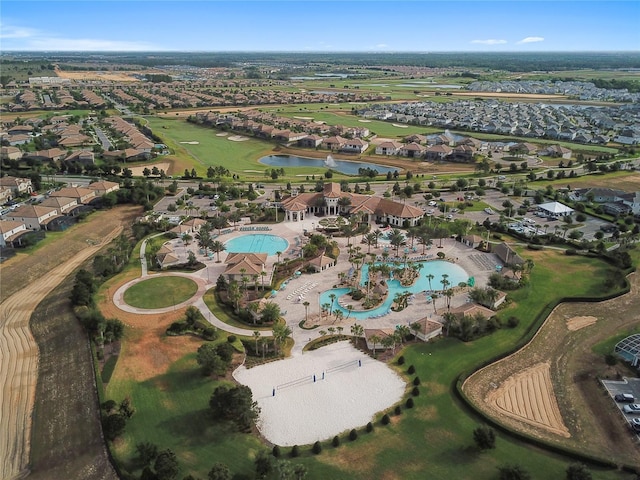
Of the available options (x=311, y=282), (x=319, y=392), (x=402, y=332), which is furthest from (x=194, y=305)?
(x=402, y=332)

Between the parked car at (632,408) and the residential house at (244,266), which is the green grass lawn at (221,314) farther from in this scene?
the parked car at (632,408)

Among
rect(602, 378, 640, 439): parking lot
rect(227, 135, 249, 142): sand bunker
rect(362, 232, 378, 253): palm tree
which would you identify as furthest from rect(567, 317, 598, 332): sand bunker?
rect(227, 135, 249, 142): sand bunker

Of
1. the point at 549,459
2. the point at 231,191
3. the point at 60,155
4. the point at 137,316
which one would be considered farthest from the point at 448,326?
the point at 60,155

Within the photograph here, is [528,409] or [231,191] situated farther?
[231,191]

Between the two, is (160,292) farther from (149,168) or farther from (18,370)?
(149,168)

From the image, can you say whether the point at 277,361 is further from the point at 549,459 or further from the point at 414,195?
the point at 414,195

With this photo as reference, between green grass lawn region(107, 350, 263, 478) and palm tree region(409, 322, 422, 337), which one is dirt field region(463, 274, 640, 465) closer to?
palm tree region(409, 322, 422, 337)
